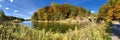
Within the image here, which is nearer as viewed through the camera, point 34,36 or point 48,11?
point 34,36

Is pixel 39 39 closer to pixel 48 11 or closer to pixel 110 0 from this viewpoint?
pixel 110 0

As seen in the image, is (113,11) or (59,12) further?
(59,12)

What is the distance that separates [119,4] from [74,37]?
40465 mm

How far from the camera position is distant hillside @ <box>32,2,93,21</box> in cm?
9785

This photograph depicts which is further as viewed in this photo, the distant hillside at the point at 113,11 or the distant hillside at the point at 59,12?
the distant hillside at the point at 59,12

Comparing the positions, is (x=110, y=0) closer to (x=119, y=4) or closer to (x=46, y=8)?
(x=119, y=4)

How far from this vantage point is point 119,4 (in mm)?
47938

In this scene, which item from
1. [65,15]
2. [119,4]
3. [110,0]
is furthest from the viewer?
[65,15]

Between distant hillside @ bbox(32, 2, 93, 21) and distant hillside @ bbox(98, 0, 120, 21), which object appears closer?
distant hillside @ bbox(98, 0, 120, 21)

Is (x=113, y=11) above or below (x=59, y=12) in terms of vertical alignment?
above

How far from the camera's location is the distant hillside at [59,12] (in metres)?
97.8

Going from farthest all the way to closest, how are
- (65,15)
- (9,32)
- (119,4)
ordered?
(65,15)
(119,4)
(9,32)

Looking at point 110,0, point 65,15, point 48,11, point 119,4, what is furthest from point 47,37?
point 48,11

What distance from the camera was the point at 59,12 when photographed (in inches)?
3959
